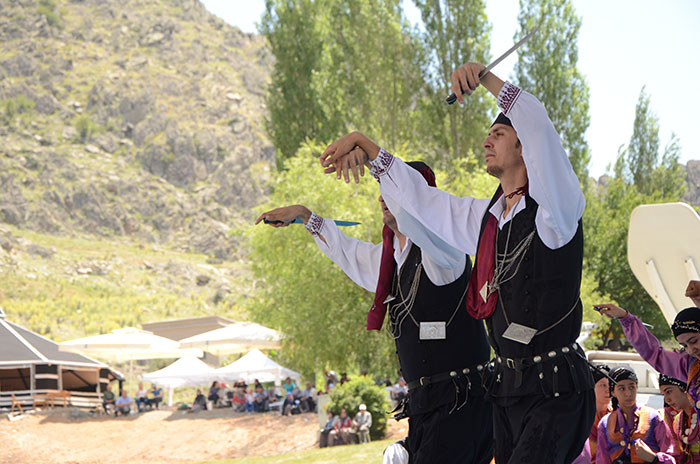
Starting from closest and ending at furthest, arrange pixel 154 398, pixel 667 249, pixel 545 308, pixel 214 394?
pixel 545 308 → pixel 667 249 → pixel 214 394 → pixel 154 398

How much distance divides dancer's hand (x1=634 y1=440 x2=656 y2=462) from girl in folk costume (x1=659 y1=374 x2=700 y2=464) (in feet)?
0.43

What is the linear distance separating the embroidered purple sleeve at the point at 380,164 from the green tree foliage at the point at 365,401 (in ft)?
41.9

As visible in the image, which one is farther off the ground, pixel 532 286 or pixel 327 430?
pixel 532 286

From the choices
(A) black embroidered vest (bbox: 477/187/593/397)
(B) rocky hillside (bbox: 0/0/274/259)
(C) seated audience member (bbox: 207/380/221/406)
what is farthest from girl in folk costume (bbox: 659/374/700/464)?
(B) rocky hillside (bbox: 0/0/274/259)

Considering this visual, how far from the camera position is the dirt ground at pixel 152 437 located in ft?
60.8

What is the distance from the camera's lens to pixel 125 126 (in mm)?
116625

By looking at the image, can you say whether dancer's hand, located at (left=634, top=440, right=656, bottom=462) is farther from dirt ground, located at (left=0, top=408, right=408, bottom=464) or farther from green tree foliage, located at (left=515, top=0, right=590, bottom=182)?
green tree foliage, located at (left=515, top=0, right=590, bottom=182)

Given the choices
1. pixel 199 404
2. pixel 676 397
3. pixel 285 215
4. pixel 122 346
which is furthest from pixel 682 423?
pixel 122 346

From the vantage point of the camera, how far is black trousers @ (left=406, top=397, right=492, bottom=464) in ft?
11.4

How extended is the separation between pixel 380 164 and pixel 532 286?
794mm

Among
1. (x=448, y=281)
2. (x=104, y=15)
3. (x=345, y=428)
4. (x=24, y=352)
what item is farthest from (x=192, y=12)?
(x=448, y=281)

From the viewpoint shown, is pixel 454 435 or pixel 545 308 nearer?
pixel 545 308

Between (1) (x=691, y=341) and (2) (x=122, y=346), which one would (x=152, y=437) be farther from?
(1) (x=691, y=341)

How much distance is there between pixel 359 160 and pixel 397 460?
1.32 metres
